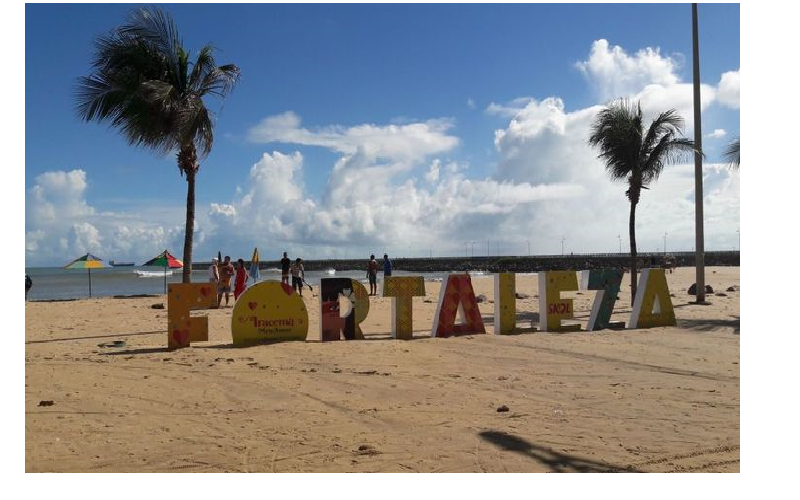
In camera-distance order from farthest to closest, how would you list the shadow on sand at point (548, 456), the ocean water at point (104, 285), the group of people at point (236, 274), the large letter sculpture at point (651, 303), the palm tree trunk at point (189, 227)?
1. the ocean water at point (104, 285)
2. the group of people at point (236, 274)
3. the palm tree trunk at point (189, 227)
4. the large letter sculpture at point (651, 303)
5. the shadow on sand at point (548, 456)

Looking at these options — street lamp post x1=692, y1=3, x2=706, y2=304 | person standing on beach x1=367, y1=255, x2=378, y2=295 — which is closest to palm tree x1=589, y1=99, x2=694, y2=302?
street lamp post x1=692, y1=3, x2=706, y2=304

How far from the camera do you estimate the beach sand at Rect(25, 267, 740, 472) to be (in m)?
5.42

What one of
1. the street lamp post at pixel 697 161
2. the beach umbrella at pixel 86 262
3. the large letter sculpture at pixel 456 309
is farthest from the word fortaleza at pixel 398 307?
the beach umbrella at pixel 86 262

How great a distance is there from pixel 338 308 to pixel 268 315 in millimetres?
1359

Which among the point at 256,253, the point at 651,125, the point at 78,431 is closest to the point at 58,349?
the point at 78,431

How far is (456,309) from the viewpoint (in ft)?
43.2

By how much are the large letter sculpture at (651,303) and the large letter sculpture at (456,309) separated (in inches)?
151

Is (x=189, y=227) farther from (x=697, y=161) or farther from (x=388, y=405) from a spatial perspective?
(x=697, y=161)

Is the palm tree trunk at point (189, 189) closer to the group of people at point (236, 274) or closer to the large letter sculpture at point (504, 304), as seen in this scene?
the group of people at point (236, 274)

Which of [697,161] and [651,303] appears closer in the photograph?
[651,303]

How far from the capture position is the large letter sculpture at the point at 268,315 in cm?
1161

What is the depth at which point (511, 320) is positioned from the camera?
536 inches

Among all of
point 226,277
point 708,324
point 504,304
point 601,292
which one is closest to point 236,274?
point 226,277

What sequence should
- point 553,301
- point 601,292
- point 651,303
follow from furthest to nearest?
1. point 651,303
2. point 601,292
3. point 553,301
